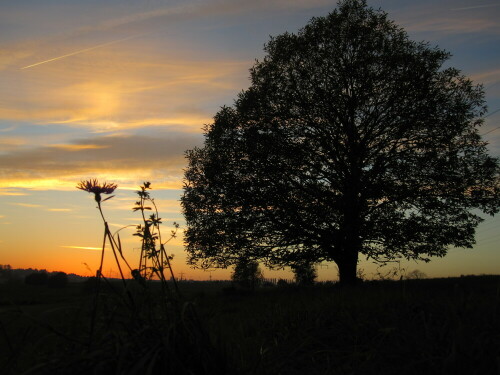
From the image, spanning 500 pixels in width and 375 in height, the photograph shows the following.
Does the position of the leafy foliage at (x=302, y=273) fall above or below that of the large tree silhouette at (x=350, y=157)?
below

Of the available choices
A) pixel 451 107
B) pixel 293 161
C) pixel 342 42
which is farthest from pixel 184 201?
pixel 451 107

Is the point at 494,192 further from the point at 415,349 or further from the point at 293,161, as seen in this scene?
the point at 415,349

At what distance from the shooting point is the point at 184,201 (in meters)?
22.4

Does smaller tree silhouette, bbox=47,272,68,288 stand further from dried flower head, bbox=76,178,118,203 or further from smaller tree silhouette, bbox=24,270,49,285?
dried flower head, bbox=76,178,118,203

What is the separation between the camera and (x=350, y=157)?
20.3m

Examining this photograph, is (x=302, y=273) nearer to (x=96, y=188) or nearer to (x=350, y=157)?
(x=350, y=157)

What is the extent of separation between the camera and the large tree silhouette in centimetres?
1995

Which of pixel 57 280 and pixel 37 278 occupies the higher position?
pixel 37 278

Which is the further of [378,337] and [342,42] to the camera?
[342,42]

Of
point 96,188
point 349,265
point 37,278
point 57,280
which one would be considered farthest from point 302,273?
point 37,278

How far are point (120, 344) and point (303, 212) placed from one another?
1732 centimetres

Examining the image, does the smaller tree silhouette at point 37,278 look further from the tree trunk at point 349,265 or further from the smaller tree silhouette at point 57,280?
the tree trunk at point 349,265

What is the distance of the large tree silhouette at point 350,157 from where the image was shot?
19953 millimetres

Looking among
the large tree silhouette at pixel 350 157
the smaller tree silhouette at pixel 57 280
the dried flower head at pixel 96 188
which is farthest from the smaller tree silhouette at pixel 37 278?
the dried flower head at pixel 96 188
